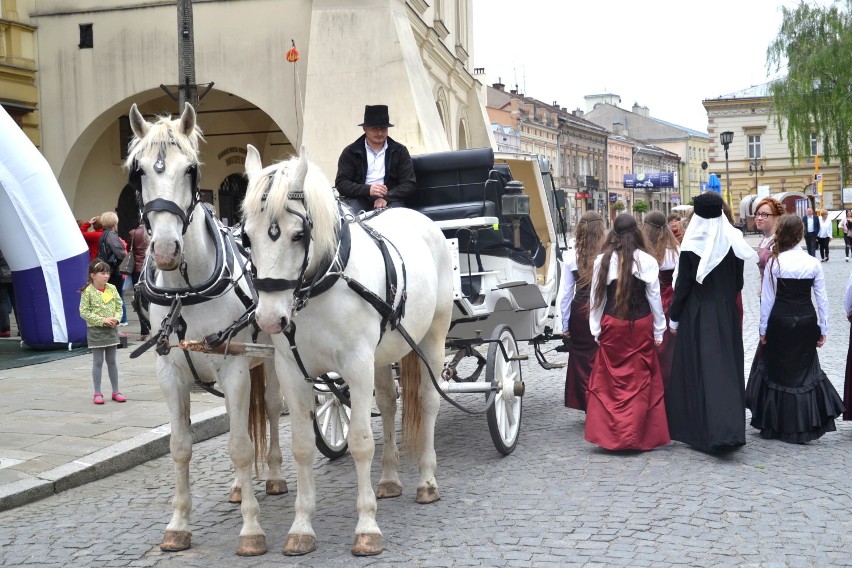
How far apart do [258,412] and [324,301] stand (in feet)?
4.64

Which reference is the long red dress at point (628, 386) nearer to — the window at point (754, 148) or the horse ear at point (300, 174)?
the horse ear at point (300, 174)

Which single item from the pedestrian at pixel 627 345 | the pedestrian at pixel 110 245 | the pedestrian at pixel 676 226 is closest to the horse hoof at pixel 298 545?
the pedestrian at pixel 627 345

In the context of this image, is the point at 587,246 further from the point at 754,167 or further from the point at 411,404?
the point at 754,167

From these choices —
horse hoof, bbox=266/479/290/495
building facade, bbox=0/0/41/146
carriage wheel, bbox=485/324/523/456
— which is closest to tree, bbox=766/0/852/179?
building facade, bbox=0/0/41/146

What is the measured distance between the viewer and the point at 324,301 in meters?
4.82

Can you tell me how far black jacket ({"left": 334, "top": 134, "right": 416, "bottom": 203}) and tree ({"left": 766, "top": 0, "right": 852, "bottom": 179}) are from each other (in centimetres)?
3129

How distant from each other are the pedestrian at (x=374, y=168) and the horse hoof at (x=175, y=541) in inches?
111

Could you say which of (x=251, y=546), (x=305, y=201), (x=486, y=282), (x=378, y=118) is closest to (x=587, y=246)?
(x=486, y=282)

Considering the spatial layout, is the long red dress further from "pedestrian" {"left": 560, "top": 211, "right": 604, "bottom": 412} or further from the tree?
the tree

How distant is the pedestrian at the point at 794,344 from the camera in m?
7.23

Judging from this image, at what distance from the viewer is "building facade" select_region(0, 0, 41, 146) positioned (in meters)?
17.3

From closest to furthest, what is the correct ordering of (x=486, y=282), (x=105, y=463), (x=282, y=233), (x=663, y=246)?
1. (x=282, y=233)
2. (x=105, y=463)
3. (x=486, y=282)
4. (x=663, y=246)

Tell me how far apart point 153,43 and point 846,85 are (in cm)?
2678

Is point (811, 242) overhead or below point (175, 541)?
overhead
